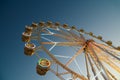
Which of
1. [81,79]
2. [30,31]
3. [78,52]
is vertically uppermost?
[30,31]

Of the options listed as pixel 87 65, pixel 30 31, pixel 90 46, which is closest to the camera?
pixel 87 65

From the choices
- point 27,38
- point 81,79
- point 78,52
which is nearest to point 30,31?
point 27,38

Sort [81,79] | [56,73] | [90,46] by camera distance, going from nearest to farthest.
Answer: [81,79] < [56,73] < [90,46]

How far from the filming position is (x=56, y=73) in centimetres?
1762

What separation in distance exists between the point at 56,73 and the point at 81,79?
2.27m

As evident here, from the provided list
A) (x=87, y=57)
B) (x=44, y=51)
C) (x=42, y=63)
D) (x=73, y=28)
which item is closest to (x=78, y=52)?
(x=87, y=57)

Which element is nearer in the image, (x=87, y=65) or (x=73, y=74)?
(x=73, y=74)

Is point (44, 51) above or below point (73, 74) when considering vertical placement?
above

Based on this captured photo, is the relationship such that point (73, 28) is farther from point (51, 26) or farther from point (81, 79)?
point (81, 79)

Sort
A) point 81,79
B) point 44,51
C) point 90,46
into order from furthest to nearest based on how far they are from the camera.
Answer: point 90,46
point 44,51
point 81,79

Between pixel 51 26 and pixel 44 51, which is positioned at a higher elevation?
pixel 51 26

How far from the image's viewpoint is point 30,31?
24.7m

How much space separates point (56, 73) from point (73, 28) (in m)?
10.8

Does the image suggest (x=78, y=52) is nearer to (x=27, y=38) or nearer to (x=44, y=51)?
(x=44, y=51)
